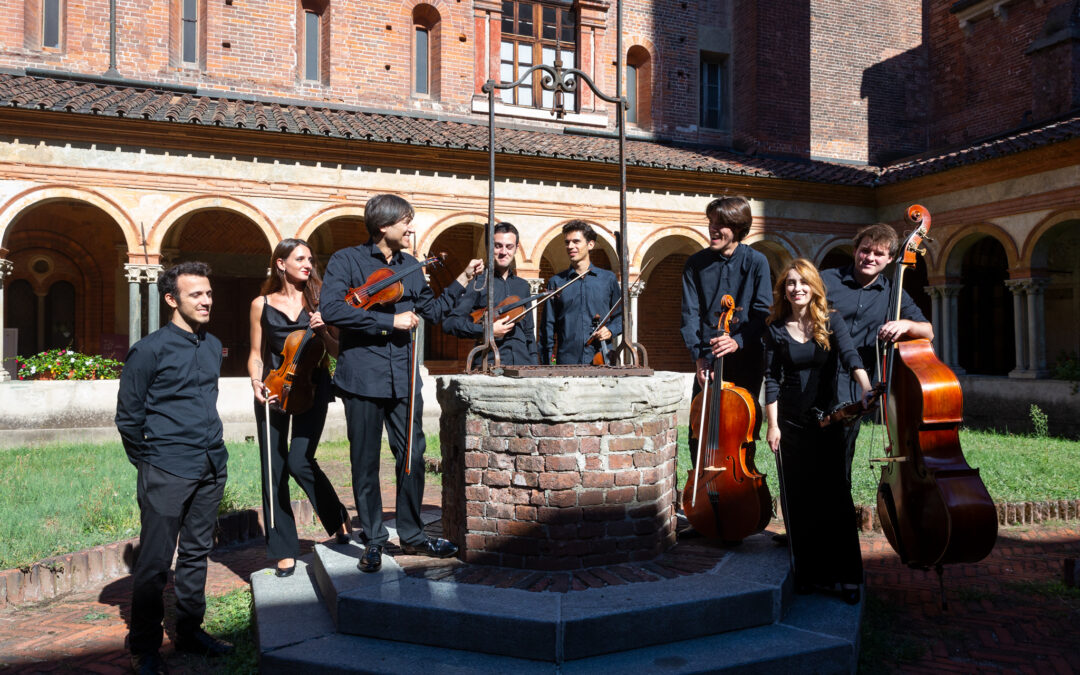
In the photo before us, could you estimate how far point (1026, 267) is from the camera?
1295 centimetres

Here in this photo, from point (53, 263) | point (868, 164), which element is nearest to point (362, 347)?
point (53, 263)

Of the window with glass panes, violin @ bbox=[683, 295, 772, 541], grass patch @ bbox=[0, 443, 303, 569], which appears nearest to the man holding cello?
violin @ bbox=[683, 295, 772, 541]

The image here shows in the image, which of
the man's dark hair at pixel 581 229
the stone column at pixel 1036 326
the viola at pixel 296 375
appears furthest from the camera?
the stone column at pixel 1036 326

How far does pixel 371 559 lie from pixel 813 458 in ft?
7.25

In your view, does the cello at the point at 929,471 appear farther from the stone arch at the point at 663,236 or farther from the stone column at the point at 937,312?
the stone column at the point at 937,312

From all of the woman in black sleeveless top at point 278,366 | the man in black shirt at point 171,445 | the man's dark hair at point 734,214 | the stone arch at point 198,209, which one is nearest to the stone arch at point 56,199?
the stone arch at point 198,209

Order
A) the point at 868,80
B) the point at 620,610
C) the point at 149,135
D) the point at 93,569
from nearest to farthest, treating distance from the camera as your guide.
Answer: the point at 620,610 < the point at 93,569 < the point at 149,135 < the point at 868,80

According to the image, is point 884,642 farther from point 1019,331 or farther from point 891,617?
point 1019,331

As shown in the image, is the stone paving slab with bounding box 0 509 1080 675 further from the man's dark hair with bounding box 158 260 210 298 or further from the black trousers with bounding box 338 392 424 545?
the man's dark hair with bounding box 158 260 210 298

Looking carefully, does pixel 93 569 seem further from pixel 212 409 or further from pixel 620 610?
pixel 620 610

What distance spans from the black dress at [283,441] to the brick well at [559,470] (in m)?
0.85

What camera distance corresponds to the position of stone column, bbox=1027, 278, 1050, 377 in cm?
1296

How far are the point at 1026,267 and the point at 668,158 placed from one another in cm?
618

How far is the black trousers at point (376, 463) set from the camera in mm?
3875
